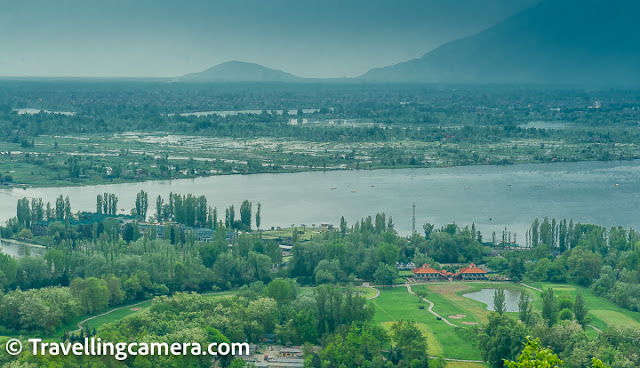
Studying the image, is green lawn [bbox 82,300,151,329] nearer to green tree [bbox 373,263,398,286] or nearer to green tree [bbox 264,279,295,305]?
green tree [bbox 264,279,295,305]

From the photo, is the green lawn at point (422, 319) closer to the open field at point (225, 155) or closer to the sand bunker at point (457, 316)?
the sand bunker at point (457, 316)

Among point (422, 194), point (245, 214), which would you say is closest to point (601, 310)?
point (245, 214)

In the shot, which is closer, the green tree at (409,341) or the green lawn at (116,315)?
the green tree at (409,341)

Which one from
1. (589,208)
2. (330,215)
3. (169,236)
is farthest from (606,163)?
(169,236)

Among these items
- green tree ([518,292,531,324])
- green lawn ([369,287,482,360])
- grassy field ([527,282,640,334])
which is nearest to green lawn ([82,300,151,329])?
green lawn ([369,287,482,360])

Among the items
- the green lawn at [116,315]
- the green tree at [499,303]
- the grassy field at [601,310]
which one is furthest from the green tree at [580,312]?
the green lawn at [116,315]
